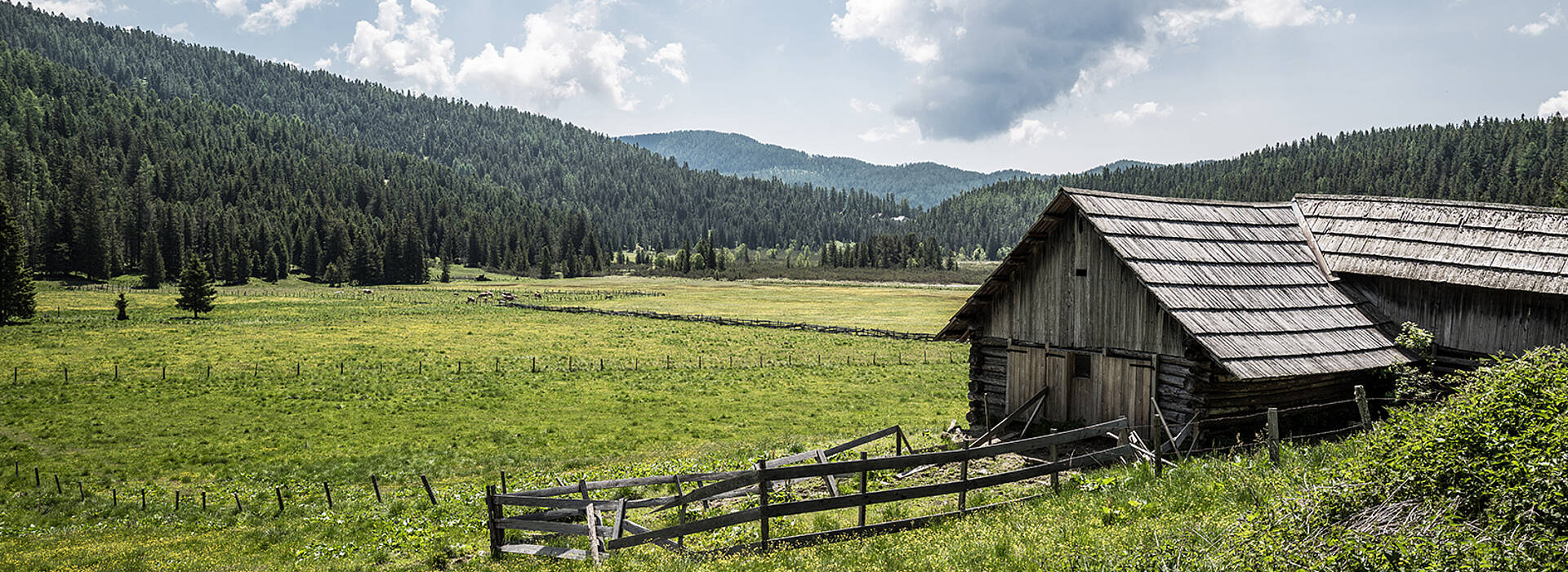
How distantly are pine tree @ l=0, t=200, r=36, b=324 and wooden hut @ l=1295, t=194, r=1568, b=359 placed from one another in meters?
82.6

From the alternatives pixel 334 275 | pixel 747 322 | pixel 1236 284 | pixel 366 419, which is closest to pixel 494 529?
pixel 1236 284

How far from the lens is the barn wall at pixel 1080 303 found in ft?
57.4

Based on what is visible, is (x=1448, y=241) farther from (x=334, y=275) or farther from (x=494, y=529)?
(x=334, y=275)

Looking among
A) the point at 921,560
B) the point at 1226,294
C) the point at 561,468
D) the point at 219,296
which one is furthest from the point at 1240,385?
the point at 219,296

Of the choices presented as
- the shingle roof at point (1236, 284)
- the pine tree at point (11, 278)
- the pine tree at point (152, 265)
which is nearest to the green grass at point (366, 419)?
the pine tree at point (11, 278)

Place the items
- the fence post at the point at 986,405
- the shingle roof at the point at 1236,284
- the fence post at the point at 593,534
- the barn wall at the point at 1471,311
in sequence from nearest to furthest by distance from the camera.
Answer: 1. the fence post at the point at 593,534
2. the shingle roof at the point at 1236,284
3. the barn wall at the point at 1471,311
4. the fence post at the point at 986,405

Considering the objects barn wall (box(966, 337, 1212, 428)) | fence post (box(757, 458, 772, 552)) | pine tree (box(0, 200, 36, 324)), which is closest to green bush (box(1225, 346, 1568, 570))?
fence post (box(757, 458, 772, 552))

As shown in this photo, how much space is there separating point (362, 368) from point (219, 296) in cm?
7680

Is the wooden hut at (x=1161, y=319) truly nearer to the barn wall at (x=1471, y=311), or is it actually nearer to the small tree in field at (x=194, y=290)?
the barn wall at (x=1471, y=311)

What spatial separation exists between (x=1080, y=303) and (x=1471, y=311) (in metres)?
8.60

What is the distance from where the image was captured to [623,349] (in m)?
53.4

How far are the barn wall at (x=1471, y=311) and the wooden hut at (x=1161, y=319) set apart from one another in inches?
39.3

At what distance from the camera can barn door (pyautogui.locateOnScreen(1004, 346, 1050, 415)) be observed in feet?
65.0

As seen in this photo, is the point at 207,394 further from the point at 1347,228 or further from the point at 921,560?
the point at 1347,228
